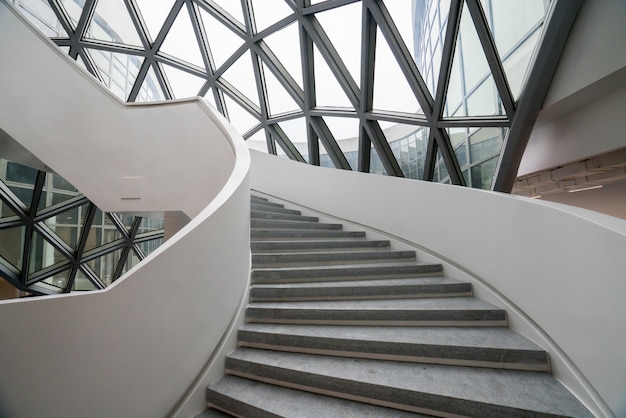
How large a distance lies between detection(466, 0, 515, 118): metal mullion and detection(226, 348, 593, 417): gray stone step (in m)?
5.75

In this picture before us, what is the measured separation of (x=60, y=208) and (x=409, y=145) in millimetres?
14641

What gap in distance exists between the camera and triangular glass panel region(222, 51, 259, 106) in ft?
39.2

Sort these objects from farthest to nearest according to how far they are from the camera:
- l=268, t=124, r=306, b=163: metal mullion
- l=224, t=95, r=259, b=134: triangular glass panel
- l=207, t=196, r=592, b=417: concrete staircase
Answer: l=224, t=95, r=259, b=134: triangular glass panel
l=268, t=124, r=306, b=163: metal mullion
l=207, t=196, r=592, b=417: concrete staircase

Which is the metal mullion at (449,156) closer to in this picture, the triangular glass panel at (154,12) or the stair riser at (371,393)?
the stair riser at (371,393)

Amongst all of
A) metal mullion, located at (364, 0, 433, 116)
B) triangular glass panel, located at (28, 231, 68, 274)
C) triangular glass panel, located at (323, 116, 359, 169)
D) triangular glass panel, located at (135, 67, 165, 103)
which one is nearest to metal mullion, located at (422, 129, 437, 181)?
metal mullion, located at (364, 0, 433, 116)

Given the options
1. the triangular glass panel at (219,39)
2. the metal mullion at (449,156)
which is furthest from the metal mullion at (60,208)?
the metal mullion at (449,156)

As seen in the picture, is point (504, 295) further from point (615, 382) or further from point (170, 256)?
point (170, 256)

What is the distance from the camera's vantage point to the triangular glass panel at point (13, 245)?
13.2 meters

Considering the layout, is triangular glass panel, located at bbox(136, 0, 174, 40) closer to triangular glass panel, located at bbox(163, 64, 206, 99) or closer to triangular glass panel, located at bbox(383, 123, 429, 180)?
triangular glass panel, located at bbox(163, 64, 206, 99)

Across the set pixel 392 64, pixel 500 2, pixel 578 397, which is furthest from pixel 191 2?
pixel 578 397

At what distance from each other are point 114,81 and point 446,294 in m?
16.9

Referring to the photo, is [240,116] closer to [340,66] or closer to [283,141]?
[283,141]

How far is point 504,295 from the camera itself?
3559mm

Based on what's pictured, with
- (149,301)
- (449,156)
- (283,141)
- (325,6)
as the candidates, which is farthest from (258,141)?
(149,301)
